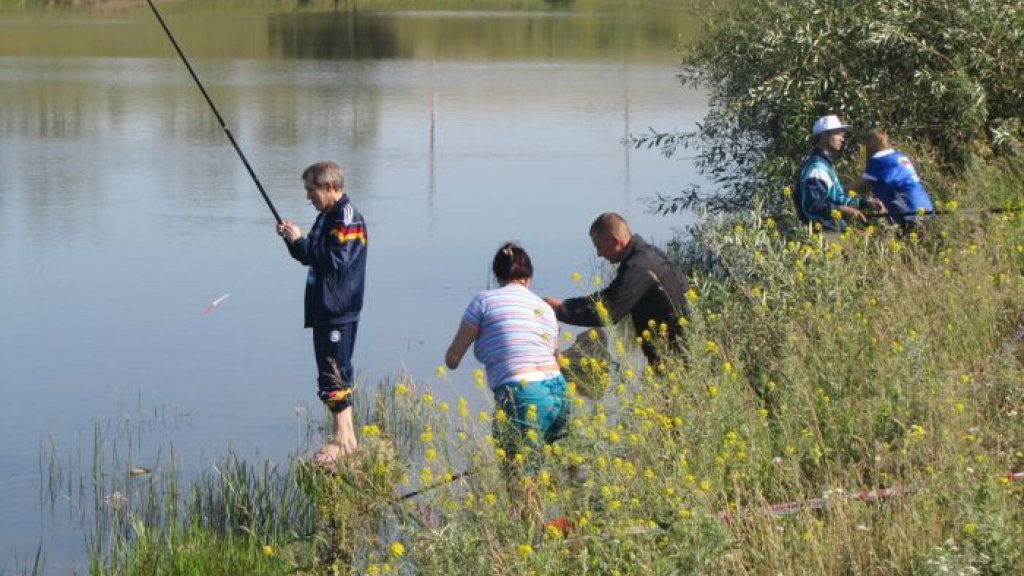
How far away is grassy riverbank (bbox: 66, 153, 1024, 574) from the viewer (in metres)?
5.40

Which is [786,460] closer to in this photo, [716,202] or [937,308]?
[937,308]

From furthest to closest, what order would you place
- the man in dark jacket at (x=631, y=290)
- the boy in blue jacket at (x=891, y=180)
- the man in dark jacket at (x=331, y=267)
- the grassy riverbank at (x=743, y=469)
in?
1. the boy in blue jacket at (x=891, y=180)
2. the man in dark jacket at (x=331, y=267)
3. the man in dark jacket at (x=631, y=290)
4. the grassy riverbank at (x=743, y=469)

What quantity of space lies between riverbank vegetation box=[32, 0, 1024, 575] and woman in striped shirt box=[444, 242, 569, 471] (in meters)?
0.21

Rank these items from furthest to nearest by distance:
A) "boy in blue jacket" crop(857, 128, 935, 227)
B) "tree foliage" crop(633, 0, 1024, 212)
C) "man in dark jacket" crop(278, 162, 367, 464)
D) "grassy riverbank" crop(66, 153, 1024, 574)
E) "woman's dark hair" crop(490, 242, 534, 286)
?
1. "tree foliage" crop(633, 0, 1024, 212)
2. "boy in blue jacket" crop(857, 128, 935, 227)
3. "man in dark jacket" crop(278, 162, 367, 464)
4. "woman's dark hair" crop(490, 242, 534, 286)
5. "grassy riverbank" crop(66, 153, 1024, 574)

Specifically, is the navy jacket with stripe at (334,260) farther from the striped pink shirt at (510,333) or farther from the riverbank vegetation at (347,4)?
the riverbank vegetation at (347,4)

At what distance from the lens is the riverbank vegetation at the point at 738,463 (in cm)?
542

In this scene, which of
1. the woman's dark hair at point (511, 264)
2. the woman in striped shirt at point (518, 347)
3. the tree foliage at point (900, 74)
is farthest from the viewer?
the tree foliage at point (900, 74)

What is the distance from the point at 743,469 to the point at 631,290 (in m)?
1.70

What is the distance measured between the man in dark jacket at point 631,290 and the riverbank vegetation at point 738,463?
0.21 m

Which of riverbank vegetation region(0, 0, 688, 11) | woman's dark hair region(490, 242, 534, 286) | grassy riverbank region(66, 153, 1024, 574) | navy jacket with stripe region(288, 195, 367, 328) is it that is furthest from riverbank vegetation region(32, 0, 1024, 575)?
riverbank vegetation region(0, 0, 688, 11)

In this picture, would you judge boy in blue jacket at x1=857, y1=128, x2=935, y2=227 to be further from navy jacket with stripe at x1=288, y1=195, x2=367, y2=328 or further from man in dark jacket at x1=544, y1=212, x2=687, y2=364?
navy jacket with stripe at x1=288, y1=195, x2=367, y2=328

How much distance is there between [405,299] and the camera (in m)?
14.7

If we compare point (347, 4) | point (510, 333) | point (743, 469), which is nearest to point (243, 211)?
point (510, 333)

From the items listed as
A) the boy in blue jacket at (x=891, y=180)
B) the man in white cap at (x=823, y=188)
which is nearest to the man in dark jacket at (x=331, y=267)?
the man in white cap at (x=823, y=188)
